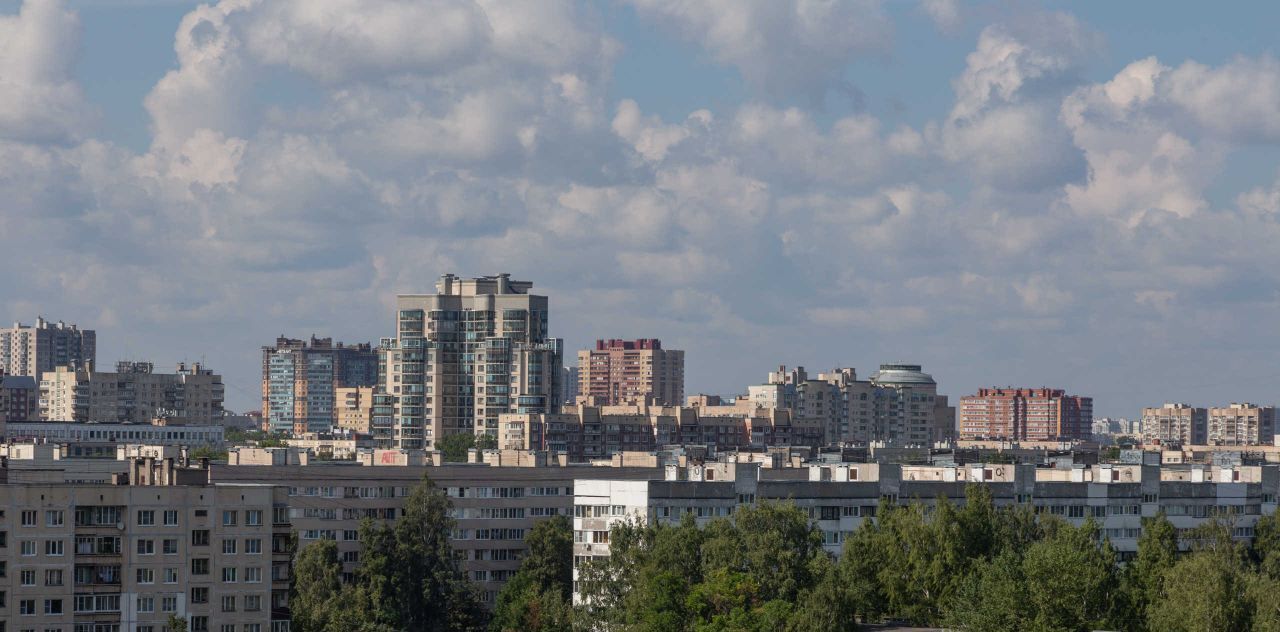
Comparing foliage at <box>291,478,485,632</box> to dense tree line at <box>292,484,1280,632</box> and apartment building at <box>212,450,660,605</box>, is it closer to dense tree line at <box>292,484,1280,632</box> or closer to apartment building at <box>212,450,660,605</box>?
dense tree line at <box>292,484,1280,632</box>

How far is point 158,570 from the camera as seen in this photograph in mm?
92812

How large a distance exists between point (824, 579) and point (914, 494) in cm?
2433

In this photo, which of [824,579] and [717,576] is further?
[717,576]

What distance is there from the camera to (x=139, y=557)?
9275 cm

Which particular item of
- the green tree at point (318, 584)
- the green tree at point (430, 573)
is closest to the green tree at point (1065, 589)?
the green tree at point (318, 584)

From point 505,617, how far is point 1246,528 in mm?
44969

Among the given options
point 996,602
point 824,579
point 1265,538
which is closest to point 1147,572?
point 996,602

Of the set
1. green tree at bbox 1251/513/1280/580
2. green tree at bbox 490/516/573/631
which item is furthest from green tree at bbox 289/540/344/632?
green tree at bbox 1251/513/1280/580

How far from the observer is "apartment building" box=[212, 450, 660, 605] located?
131125mm

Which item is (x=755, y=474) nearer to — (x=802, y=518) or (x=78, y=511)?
(x=802, y=518)

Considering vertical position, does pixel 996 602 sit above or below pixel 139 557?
below

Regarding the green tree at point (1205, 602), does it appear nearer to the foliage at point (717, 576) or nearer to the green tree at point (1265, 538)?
the foliage at point (717, 576)

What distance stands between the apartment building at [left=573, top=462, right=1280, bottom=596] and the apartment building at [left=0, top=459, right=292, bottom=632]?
24687mm

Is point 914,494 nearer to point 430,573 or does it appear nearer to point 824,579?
point 824,579
